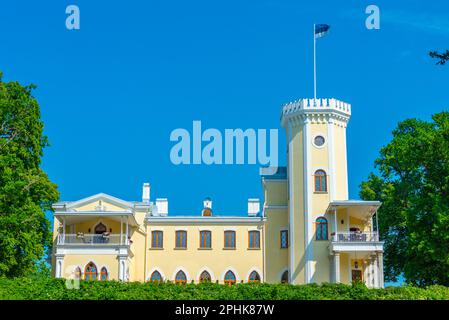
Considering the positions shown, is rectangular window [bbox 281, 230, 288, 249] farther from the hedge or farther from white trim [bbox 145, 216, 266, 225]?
the hedge

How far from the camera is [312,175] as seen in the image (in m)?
46.5

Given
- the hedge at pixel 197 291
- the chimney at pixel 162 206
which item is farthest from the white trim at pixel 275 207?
the hedge at pixel 197 291

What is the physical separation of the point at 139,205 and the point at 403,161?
16.8 meters

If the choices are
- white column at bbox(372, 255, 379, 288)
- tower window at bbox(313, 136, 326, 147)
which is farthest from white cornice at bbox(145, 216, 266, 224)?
white column at bbox(372, 255, 379, 288)

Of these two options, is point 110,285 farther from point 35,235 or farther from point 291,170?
point 291,170

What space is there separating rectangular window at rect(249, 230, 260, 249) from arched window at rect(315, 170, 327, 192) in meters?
5.28

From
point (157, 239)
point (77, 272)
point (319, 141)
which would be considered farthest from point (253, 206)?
point (77, 272)

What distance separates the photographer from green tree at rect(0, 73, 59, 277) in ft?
125

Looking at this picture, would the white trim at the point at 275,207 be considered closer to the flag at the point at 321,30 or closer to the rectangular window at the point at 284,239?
the rectangular window at the point at 284,239

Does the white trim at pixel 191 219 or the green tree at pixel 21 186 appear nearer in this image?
the green tree at pixel 21 186

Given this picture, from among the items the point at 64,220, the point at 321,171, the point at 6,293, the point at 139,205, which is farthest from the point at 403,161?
the point at 6,293

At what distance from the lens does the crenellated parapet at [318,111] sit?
155ft

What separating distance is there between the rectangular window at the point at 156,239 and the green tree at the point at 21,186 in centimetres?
802

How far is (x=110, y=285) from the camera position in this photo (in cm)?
3166
